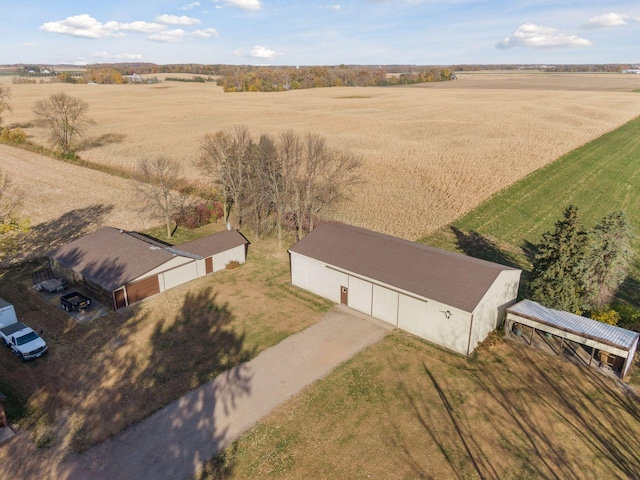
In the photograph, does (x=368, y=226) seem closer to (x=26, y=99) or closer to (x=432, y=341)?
(x=432, y=341)

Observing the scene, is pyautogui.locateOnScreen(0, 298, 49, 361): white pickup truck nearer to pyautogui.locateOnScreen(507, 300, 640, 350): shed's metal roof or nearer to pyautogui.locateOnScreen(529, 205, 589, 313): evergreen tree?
pyautogui.locateOnScreen(507, 300, 640, 350): shed's metal roof

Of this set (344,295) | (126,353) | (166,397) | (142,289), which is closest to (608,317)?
(344,295)

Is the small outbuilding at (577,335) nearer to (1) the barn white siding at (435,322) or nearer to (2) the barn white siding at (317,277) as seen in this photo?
(1) the barn white siding at (435,322)

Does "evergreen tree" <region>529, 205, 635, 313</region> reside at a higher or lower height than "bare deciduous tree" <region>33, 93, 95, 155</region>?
lower

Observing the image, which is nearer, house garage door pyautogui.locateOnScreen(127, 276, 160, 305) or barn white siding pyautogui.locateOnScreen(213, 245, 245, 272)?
house garage door pyautogui.locateOnScreen(127, 276, 160, 305)

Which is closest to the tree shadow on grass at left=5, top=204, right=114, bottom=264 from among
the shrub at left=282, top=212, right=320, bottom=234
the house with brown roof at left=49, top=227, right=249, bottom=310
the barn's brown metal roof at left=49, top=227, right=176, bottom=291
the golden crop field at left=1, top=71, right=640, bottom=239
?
the house with brown roof at left=49, top=227, right=249, bottom=310

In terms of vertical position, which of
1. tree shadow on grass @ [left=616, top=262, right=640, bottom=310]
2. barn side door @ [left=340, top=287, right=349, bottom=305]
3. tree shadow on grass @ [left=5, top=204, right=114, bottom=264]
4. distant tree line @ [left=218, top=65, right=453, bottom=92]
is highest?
distant tree line @ [left=218, top=65, right=453, bottom=92]
